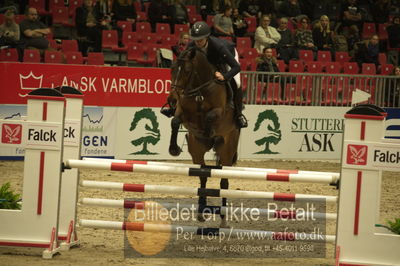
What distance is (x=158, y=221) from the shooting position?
25.0 ft

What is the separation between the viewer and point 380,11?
70.1 ft

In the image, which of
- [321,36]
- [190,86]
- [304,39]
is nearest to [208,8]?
[304,39]

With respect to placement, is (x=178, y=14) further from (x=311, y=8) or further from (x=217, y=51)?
(x=217, y=51)

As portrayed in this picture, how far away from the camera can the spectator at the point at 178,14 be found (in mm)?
18000

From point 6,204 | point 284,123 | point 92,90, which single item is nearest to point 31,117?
point 6,204

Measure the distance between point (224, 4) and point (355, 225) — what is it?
40.9ft

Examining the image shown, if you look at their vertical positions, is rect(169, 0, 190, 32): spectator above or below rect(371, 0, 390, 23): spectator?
below

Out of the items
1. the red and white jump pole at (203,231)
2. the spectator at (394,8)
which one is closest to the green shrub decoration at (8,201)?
the red and white jump pole at (203,231)

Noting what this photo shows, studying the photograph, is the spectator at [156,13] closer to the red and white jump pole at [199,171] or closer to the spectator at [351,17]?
the spectator at [351,17]

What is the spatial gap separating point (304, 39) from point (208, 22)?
2.46 meters

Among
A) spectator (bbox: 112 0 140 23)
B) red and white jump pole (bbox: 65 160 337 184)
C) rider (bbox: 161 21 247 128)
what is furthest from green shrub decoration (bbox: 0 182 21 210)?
spectator (bbox: 112 0 140 23)

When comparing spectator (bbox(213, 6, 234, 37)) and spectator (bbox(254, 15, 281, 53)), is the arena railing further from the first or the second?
spectator (bbox(213, 6, 234, 37))

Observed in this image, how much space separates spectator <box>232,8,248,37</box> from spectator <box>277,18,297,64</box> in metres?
0.90

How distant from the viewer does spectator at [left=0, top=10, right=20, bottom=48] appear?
14869 millimetres
